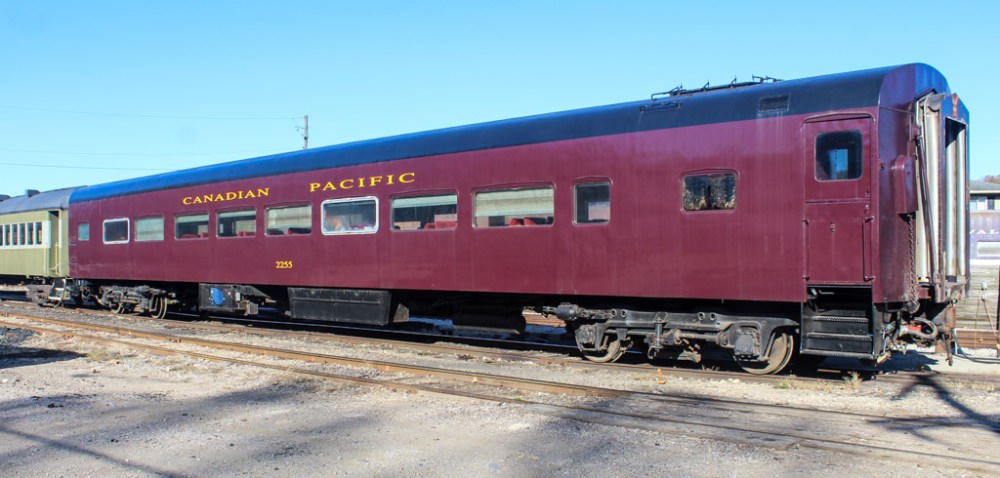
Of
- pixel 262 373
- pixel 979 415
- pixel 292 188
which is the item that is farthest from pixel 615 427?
pixel 292 188

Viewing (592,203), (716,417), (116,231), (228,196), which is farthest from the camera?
(116,231)

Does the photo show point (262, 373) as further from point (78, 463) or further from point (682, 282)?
point (682, 282)

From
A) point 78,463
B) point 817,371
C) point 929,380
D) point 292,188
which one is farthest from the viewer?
point 292,188

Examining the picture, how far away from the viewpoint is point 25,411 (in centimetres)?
719

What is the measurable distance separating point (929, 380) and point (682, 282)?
112 inches

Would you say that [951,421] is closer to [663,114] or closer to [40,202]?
[663,114]

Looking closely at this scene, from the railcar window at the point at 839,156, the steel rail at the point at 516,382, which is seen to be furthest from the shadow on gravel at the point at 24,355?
the railcar window at the point at 839,156

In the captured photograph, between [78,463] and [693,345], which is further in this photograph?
[693,345]

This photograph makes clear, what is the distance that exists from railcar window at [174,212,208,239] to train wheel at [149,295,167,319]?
237 centimetres

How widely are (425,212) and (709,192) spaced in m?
4.27

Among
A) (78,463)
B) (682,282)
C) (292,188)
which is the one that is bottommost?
(78,463)

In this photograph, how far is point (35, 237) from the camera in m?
20.9

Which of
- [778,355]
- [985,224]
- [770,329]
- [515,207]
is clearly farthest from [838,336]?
[985,224]

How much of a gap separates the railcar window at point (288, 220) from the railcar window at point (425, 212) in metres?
2.18
